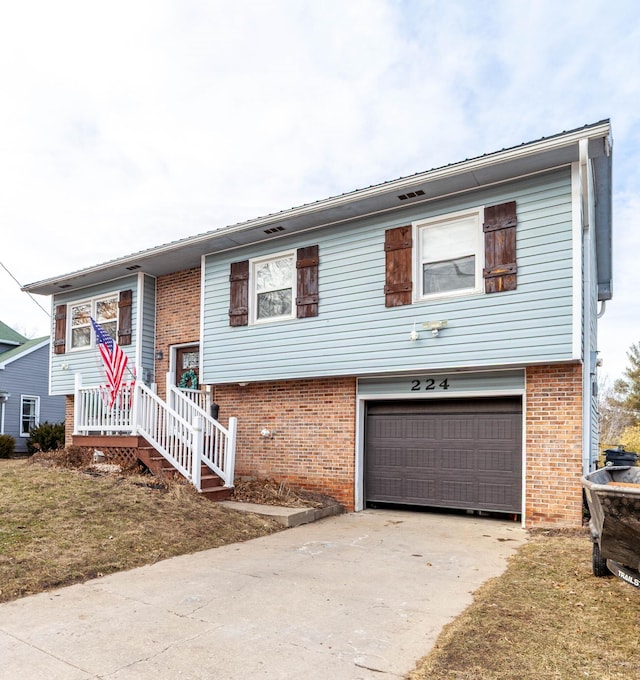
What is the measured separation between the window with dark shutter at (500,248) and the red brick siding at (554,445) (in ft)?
4.36

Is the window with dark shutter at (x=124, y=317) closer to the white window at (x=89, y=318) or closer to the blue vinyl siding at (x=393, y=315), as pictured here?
the white window at (x=89, y=318)

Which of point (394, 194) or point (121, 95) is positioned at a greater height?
point (121, 95)

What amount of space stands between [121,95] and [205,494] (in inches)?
346

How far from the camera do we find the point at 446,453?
30.0 ft

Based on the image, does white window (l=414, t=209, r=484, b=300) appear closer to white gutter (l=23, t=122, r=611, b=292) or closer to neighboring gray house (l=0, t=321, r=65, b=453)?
white gutter (l=23, t=122, r=611, b=292)

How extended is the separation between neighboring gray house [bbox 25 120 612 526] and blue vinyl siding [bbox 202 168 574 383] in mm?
27

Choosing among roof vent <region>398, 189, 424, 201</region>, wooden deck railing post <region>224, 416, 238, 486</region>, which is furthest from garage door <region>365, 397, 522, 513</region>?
roof vent <region>398, 189, 424, 201</region>

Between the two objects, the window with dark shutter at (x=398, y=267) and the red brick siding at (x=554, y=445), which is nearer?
the red brick siding at (x=554, y=445)

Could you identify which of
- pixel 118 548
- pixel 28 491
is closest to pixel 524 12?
pixel 118 548

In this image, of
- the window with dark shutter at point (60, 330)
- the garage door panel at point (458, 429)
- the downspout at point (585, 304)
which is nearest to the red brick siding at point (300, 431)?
the garage door panel at point (458, 429)

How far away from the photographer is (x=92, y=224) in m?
21.9

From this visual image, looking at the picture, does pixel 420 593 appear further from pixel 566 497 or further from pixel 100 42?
pixel 100 42

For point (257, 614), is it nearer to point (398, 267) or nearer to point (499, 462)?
point (499, 462)

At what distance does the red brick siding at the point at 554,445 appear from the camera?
7.69 m
